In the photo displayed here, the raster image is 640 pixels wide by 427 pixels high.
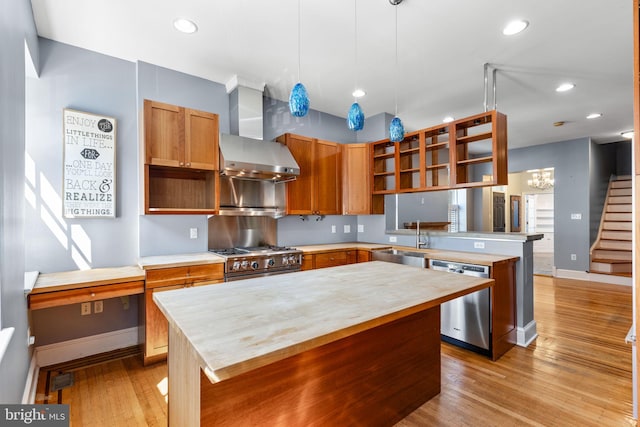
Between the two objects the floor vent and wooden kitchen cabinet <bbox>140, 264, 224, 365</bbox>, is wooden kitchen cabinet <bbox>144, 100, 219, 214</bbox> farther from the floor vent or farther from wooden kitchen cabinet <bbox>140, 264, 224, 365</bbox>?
the floor vent

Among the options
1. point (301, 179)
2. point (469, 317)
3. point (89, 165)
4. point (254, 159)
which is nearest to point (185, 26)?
point (254, 159)

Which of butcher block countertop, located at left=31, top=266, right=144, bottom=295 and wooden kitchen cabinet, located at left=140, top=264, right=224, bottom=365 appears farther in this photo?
wooden kitchen cabinet, located at left=140, top=264, right=224, bottom=365

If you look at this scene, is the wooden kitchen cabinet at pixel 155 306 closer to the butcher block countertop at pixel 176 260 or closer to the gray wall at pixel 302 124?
the butcher block countertop at pixel 176 260

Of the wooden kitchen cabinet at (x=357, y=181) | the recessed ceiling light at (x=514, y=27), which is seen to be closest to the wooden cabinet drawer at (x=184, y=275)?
the wooden kitchen cabinet at (x=357, y=181)

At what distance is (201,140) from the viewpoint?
3.06m

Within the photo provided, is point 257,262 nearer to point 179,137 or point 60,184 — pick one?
point 179,137

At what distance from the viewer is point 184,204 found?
3.25 meters

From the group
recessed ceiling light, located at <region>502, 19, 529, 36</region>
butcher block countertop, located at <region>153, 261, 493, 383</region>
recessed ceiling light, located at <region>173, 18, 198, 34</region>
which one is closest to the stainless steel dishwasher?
butcher block countertop, located at <region>153, 261, 493, 383</region>

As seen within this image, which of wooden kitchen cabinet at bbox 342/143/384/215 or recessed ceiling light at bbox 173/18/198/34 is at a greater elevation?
A: recessed ceiling light at bbox 173/18/198/34

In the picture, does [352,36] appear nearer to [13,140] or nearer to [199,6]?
[199,6]

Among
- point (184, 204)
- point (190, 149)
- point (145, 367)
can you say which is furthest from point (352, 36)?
point (145, 367)

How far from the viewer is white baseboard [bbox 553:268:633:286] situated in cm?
544

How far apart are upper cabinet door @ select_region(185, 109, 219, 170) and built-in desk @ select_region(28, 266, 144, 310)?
1.16 meters

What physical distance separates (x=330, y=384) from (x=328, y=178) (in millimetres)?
2934
